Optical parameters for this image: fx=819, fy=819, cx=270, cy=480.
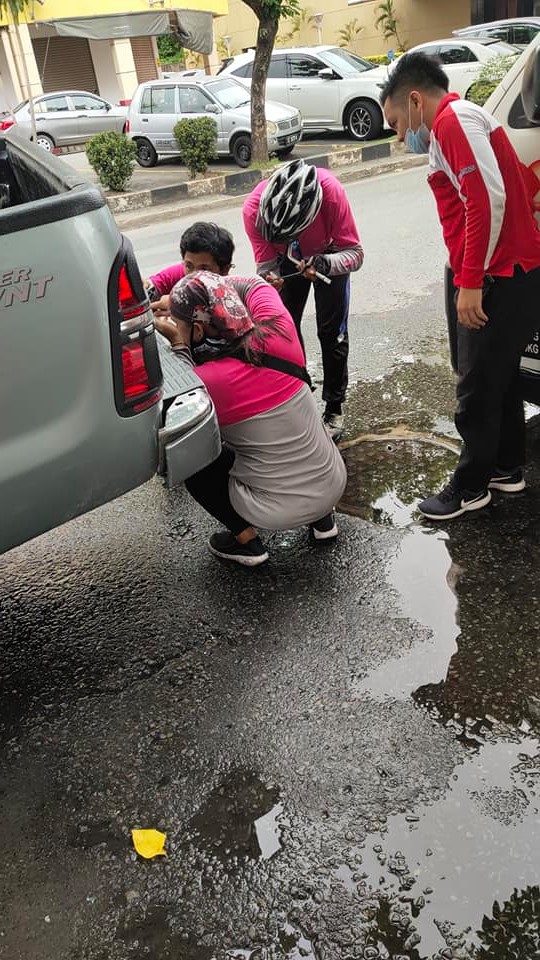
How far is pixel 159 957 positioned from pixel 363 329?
4729 mm

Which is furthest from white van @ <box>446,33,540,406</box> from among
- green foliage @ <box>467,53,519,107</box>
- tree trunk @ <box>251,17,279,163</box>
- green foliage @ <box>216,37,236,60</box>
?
green foliage @ <box>216,37,236,60</box>

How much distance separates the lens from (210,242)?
10.3 feet

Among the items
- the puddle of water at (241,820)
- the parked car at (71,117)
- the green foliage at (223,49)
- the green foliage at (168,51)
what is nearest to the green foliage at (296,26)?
the green foliage at (223,49)

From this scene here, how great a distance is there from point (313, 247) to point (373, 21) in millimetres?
28933

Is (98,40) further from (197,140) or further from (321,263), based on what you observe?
(321,263)

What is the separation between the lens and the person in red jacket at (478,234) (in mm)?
2680

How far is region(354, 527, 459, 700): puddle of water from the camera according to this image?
8.60 feet

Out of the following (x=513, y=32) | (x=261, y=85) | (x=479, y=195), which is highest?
(x=479, y=195)

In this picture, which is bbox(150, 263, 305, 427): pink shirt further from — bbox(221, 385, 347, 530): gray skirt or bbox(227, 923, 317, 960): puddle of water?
bbox(227, 923, 317, 960): puddle of water

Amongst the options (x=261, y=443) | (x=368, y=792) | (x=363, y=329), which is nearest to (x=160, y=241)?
(x=363, y=329)

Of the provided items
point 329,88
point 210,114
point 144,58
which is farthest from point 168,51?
point 210,114

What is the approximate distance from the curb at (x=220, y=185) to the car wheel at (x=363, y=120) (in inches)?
68.8

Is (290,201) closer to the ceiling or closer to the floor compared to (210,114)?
closer to the ceiling

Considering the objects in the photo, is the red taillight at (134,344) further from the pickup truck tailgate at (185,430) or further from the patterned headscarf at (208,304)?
the patterned headscarf at (208,304)
